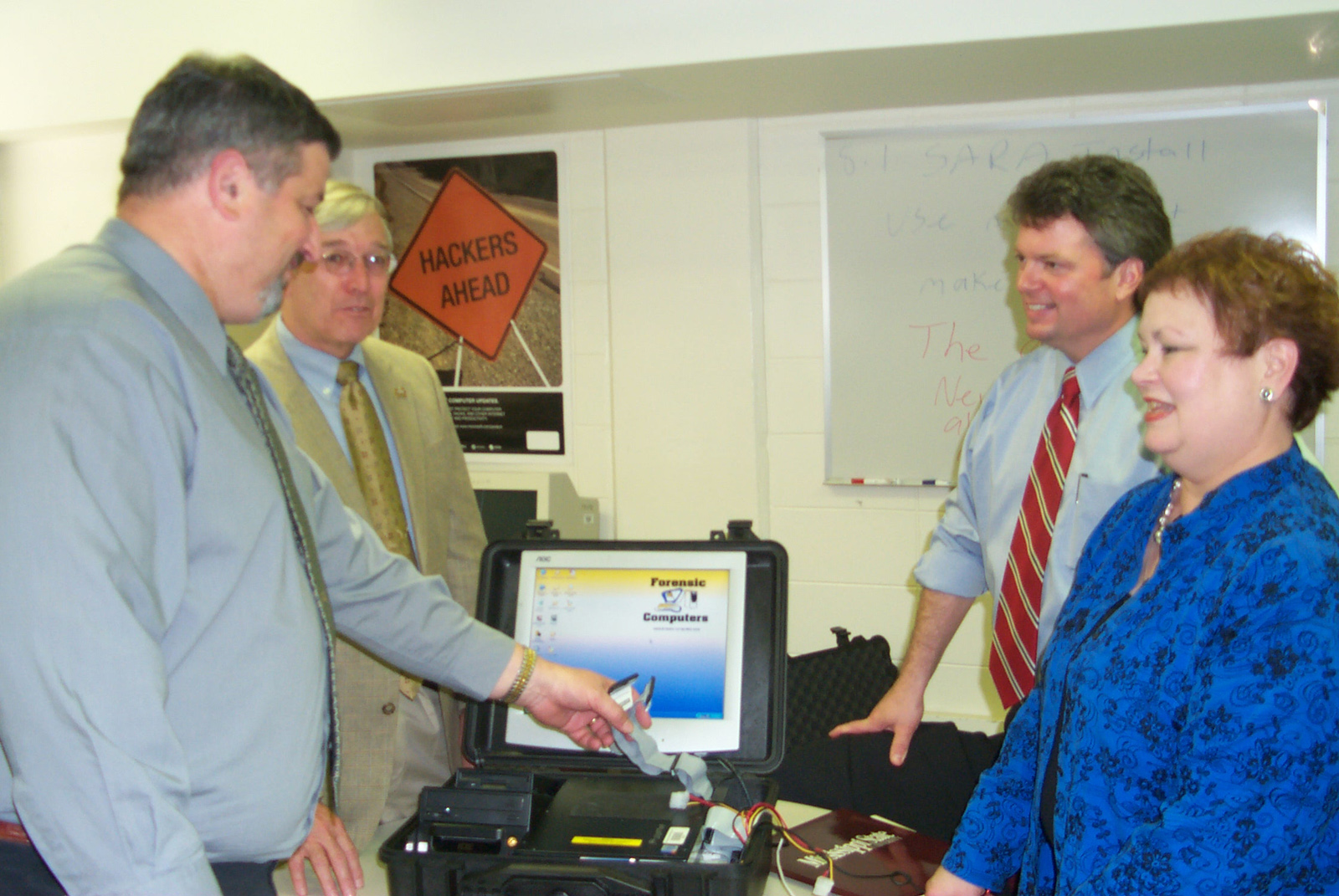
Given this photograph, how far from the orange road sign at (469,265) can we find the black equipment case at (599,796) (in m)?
2.04

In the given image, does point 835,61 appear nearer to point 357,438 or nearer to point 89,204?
point 357,438

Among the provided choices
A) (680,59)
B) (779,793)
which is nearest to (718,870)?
(779,793)

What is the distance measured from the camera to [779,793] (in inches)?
64.9

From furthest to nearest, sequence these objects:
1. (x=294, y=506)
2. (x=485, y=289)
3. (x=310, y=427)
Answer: (x=485, y=289)
(x=310, y=427)
(x=294, y=506)

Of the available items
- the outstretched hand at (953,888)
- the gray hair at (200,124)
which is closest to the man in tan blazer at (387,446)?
the gray hair at (200,124)

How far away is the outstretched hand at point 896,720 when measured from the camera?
67.9 inches

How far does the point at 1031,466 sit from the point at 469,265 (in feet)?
7.47

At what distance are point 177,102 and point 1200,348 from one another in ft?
3.68

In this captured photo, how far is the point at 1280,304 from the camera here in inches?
44.2

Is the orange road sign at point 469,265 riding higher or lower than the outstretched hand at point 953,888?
higher

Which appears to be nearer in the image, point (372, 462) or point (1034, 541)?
point (1034, 541)

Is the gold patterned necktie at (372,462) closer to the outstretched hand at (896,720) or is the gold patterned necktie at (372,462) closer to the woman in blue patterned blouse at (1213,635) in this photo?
the outstretched hand at (896,720)

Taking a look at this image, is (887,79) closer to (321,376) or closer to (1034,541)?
(1034,541)

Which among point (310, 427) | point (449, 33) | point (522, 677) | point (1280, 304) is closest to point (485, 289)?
A: point (449, 33)
